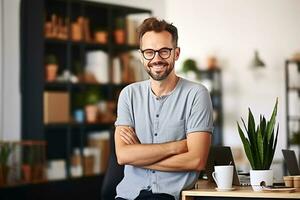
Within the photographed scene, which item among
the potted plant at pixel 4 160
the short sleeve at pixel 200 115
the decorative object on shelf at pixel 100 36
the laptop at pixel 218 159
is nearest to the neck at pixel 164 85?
the short sleeve at pixel 200 115

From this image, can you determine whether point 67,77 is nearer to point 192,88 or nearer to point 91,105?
point 91,105

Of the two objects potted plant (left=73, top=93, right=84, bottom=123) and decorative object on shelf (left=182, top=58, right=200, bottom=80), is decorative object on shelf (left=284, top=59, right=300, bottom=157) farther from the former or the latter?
potted plant (left=73, top=93, right=84, bottom=123)

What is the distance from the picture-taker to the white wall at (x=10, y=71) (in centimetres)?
565

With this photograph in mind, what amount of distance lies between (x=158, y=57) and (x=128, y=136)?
0.37 meters

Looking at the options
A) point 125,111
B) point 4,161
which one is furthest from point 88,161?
point 125,111

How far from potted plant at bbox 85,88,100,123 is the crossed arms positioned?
377 centimetres

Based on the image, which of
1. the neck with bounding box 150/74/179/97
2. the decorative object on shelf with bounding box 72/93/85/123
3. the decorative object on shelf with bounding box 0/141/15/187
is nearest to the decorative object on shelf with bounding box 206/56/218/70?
the decorative object on shelf with bounding box 72/93/85/123

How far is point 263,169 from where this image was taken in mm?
2504

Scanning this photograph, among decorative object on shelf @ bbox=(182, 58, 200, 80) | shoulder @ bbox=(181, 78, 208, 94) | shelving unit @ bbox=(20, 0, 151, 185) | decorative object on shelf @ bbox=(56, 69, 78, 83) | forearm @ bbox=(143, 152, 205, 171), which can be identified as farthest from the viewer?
decorative object on shelf @ bbox=(182, 58, 200, 80)

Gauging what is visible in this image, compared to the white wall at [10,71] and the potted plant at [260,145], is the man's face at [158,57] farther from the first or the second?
the white wall at [10,71]

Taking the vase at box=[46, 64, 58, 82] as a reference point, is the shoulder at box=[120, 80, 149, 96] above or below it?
below

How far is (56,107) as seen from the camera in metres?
5.96

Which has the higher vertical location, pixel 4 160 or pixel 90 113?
pixel 90 113

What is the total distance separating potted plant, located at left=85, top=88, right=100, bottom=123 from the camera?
638 cm
